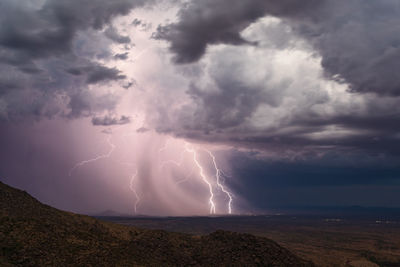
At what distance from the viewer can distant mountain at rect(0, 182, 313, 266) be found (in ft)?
127

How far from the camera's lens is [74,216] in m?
55.9

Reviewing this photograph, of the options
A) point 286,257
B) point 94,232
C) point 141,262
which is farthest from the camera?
point 286,257

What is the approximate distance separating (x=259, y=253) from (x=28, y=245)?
103 feet

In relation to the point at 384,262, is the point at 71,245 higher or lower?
higher

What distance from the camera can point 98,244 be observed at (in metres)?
43.8

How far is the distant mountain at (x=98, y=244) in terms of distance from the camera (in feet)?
127

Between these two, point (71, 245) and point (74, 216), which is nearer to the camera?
point (71, 245)

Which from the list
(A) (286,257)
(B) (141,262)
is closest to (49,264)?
(B) (141,262)

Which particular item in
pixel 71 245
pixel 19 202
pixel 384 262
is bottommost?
pixel 384 262

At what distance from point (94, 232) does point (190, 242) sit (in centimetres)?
1452

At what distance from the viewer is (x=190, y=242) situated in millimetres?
54250

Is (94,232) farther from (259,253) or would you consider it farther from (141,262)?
(259,253)

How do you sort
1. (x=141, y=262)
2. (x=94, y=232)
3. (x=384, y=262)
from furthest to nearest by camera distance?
(x=384, y=262), (x=94, y=232), (x=141, y=262)

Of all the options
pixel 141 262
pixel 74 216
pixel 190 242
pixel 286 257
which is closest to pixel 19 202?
pixel 74 216
